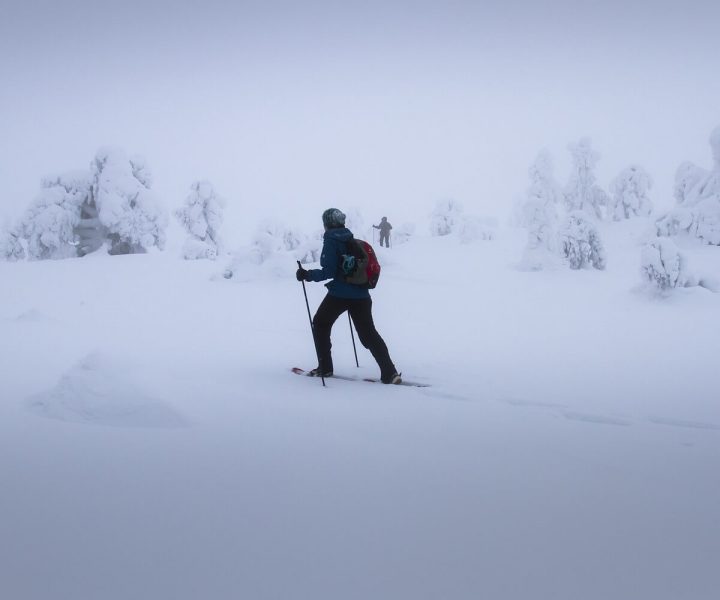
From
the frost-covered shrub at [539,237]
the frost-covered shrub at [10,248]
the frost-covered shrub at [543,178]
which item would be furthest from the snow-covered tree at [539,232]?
the frost-covered shrub at [10,248]

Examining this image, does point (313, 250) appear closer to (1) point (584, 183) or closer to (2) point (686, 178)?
(2) point (686, 178)

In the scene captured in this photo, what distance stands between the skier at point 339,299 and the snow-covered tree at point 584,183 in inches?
1359

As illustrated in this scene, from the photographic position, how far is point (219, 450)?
3256 millimetres

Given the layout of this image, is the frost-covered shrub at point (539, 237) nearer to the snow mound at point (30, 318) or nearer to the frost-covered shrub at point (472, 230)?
the frost-covered shrub at point (472, 230)

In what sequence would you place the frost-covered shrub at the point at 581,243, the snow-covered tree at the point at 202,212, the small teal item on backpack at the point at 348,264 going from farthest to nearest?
the snow-covered tree at the point at 202,212 → the frost-covered shrub at the point at 581,243 → the small teal item on backpack at the point at 348,264

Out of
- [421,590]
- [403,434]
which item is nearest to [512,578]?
[421,590]

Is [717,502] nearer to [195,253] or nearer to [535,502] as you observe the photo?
[535,502]

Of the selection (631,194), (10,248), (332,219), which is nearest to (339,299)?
(332,219)

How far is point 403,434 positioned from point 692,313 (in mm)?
11585

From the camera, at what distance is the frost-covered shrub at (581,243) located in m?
21.0

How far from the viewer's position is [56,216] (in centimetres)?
2477

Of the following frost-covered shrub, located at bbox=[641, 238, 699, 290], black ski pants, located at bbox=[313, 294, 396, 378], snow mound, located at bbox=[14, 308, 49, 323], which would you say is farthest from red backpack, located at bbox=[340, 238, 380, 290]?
frost-covered shrub, located at bbox=[641, 238, 699, 290]

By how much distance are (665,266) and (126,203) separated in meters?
23.7

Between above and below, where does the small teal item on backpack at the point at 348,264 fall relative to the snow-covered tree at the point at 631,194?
below
